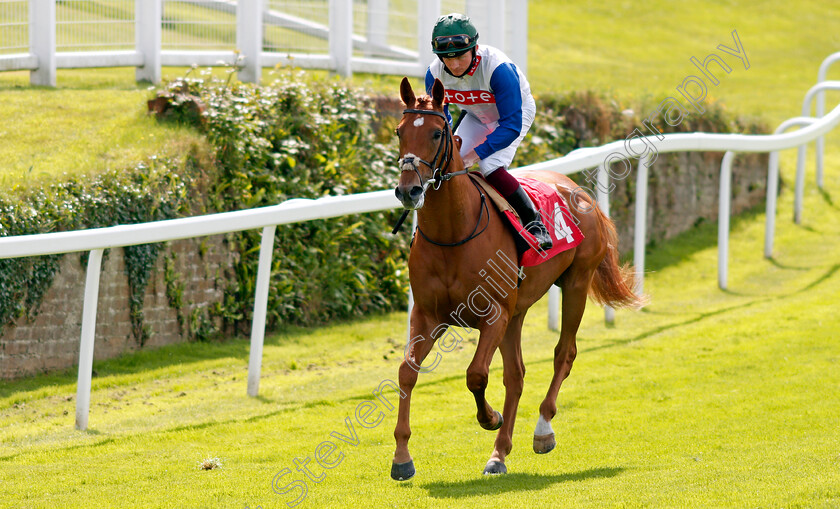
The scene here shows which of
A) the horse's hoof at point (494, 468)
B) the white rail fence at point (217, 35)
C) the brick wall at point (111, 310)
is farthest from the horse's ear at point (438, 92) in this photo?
the white rail fence at point (217, 35)

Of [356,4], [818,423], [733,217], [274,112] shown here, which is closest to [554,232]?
[818,423]

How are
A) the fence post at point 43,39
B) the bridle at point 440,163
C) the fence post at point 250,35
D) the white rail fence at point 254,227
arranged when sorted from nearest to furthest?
the bridle at point 440,163
the white rail fence at point 254,227
the fence post at point 43,39
the fence post at point 250,35

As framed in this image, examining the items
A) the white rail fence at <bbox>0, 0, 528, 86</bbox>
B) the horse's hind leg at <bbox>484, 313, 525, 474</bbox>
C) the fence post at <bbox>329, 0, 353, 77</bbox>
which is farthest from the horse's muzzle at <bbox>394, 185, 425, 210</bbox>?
the fence post at <bbox>329, 0, 353, 77</bbox>

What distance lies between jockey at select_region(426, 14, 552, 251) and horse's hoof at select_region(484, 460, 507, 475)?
1212 mm

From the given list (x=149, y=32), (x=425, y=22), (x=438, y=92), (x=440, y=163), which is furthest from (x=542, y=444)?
(x=425, y=22)

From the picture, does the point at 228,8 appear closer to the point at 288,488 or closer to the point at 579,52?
the point at 288,488

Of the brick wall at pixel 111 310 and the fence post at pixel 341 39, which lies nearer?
the brick wall at pixel 111 310

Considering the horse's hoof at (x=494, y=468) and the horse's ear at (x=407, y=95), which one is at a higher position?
the horse's ear at (x=407, y=95)

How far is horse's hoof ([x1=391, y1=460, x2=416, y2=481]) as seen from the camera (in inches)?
196

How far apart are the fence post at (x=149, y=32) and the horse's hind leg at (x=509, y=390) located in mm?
6449

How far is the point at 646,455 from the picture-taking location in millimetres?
5574

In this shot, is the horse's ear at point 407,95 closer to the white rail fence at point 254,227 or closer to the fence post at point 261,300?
the white rail fence at point 254,227

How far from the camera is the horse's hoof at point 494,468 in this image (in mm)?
5270

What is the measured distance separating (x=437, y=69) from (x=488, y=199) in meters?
0.76
